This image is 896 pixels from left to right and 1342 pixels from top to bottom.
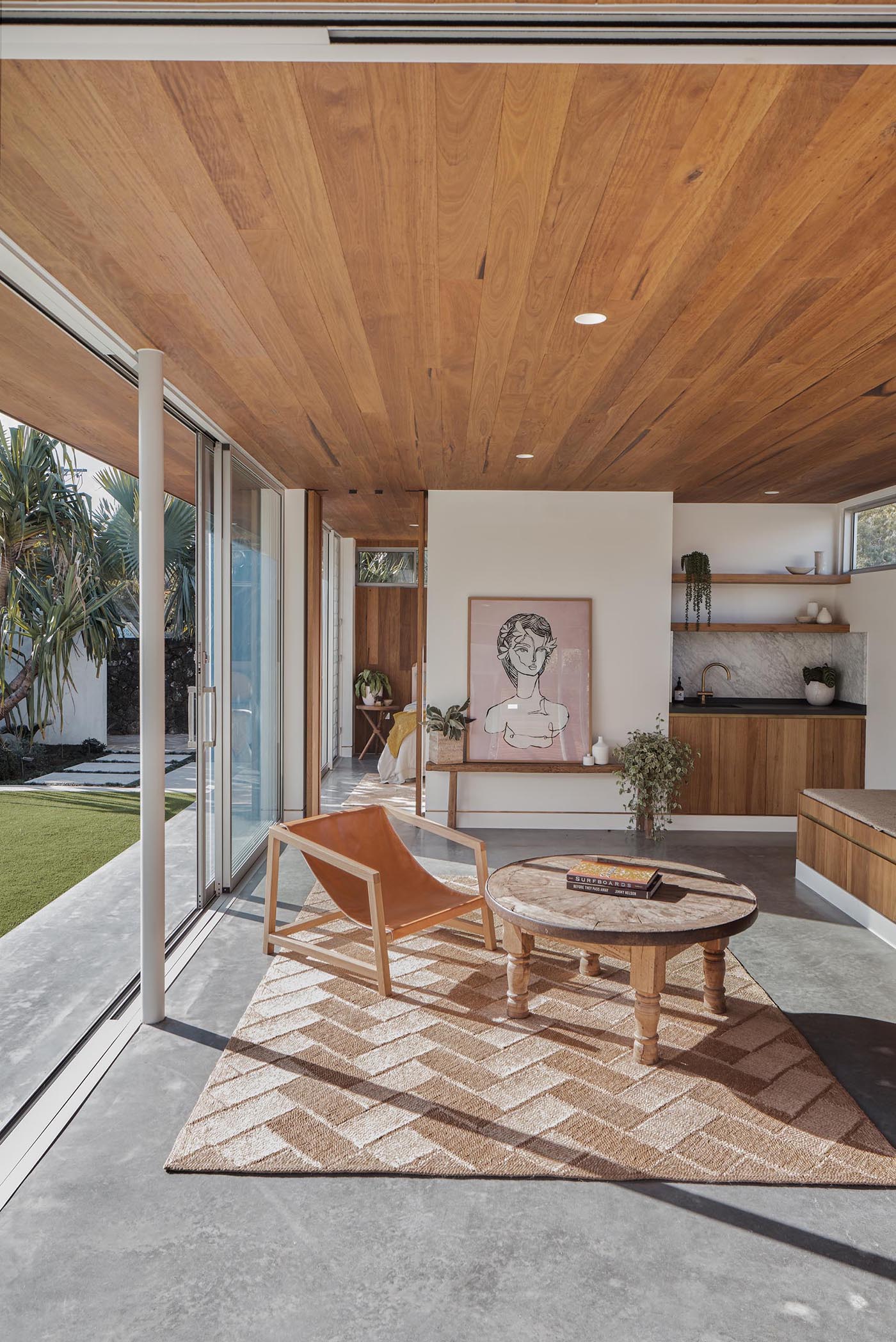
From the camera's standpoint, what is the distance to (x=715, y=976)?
3424mm

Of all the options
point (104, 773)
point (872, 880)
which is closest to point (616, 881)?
point (872, 880)

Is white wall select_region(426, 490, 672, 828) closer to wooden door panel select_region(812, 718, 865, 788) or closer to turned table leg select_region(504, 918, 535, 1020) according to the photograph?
wooden door panel select_region(812, 718, 865, 788)

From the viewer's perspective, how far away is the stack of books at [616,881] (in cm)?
338

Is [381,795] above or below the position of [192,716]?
below

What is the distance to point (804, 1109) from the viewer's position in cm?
274

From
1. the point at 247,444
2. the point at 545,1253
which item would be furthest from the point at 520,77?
the point at 247,444

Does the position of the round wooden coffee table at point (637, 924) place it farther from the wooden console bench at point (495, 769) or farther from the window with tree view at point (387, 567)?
the window with tree view at point (387, 567)

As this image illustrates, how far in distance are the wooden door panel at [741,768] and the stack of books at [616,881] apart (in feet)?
10.9

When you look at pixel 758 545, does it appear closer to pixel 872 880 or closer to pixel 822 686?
pixel 822 686

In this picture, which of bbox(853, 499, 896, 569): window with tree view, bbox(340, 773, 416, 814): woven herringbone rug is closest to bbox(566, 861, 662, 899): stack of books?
bbox(340, 773, 416, 814): woven herringbone rug

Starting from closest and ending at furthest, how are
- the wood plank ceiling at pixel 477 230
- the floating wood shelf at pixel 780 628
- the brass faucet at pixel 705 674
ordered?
the wood plank ceiling at pixel 477 230
the floating wood shelf at pixel 780 628
the brass faucet at pixel 705 674

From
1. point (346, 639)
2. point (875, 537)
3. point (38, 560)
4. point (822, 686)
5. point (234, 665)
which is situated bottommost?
point (822, 686)

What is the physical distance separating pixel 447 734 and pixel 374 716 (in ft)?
12.8

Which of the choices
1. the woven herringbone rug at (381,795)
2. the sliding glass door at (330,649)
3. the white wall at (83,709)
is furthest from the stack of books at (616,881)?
the white wall at (83,709)
